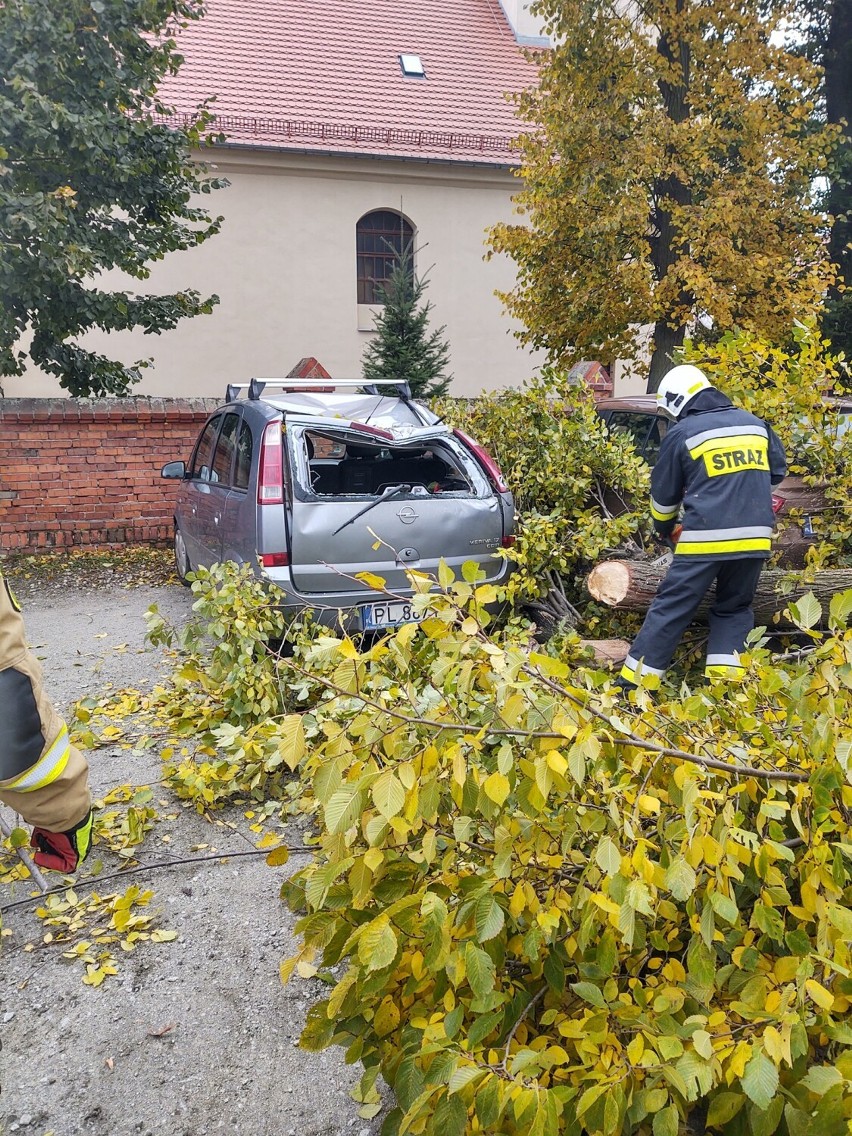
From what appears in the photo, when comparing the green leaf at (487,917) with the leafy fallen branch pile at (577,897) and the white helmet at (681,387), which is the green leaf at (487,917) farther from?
the white helmet at (681,387)

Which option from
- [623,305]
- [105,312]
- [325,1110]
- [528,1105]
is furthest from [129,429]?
[528,1105]

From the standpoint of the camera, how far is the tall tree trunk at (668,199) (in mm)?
9906

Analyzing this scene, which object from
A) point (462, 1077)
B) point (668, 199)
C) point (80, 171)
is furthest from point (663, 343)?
point (462, 1077)

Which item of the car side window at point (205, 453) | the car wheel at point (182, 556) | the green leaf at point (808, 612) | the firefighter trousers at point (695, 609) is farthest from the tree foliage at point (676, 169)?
the green leaf at point (808, 612)

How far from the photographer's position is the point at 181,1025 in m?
2.45

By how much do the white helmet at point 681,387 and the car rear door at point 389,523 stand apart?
1197 millimetres

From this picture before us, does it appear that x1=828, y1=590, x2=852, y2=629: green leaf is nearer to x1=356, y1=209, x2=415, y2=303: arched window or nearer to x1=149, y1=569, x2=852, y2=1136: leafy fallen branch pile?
x1=149, y1=569, x2=852, y2=1136: leafy fallen branch pile

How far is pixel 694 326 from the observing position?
10.4 m

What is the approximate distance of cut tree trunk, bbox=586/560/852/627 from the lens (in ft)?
15.1

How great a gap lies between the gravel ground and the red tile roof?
46.2 feet

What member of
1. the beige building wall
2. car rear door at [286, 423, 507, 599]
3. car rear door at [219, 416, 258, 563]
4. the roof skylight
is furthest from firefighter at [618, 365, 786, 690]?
the roof skylight

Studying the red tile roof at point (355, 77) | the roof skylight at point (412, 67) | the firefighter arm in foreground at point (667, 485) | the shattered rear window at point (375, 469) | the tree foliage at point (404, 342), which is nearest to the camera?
the firefighter arm in foreground at point (667, 485)

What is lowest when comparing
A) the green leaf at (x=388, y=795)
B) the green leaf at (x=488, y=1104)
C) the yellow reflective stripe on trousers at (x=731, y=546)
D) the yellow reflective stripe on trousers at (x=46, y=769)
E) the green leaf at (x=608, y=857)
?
the green leaf at (x=488, y=1104)

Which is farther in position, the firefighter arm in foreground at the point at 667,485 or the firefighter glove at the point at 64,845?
the firefighter arm in foreground at the point at 667,485
